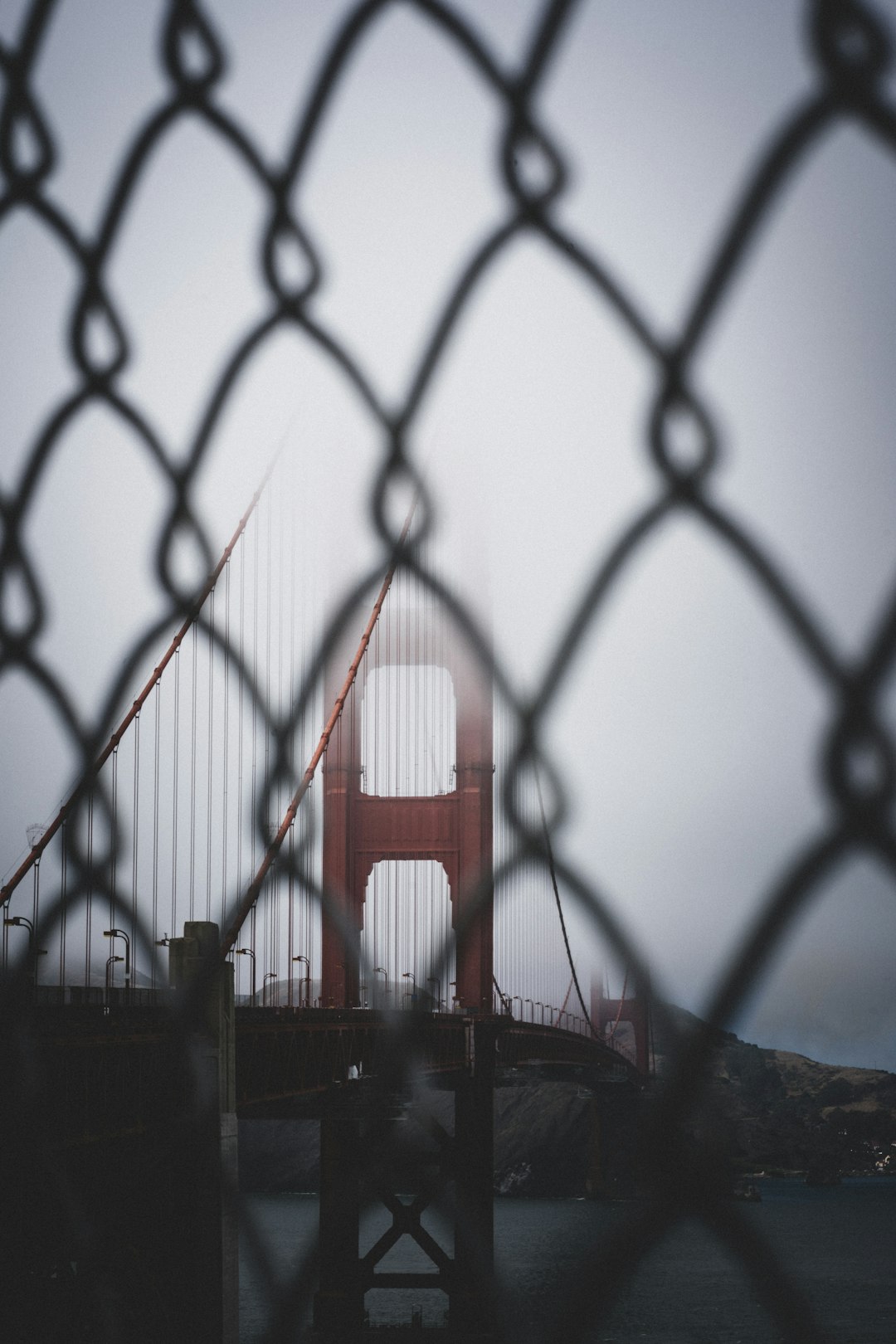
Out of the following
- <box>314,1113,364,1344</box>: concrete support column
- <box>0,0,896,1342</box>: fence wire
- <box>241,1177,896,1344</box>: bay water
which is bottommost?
<box>241,1177,896,1344</box>: bay water

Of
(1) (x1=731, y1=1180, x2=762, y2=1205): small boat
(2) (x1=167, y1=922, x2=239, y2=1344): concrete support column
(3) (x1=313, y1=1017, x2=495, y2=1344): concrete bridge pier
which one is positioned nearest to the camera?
(2) (x1=167, y1=922, x2=239, y2=1344): concrete support column

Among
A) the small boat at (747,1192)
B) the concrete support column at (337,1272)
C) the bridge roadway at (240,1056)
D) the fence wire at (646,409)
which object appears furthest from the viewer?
the small boat at (747,1192)

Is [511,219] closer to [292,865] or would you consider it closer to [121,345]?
[121,345]

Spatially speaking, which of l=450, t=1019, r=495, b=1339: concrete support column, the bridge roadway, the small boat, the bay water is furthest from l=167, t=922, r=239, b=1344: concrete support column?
the small boat

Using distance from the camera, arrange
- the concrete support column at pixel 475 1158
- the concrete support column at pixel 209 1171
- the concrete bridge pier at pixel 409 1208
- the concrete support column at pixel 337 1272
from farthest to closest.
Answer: the concrete support column at pixel 475 1158 < the concrete bridge pier at pixel 409 1208 < the concrete support column at pixel 337 1272 < the concrete support column at pixel 209 1171

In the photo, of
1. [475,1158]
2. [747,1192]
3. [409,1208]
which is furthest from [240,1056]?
[747,1192]

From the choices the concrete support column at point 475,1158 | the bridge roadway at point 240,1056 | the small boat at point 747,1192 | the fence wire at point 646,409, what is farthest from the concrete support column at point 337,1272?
the fence wire at point 646,409

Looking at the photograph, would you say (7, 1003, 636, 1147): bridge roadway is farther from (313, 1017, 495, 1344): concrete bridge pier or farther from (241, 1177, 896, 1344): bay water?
(241, 1177, 896, 1344): bay water

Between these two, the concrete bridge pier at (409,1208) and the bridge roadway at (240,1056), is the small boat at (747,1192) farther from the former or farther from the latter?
the bridge roadway at (240,1056)
